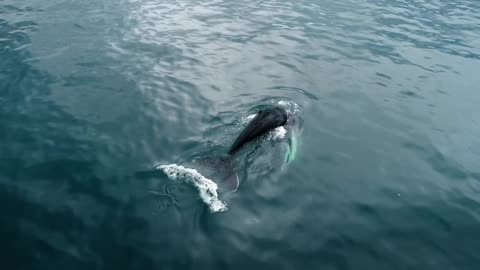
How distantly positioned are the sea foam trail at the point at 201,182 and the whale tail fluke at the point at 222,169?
13.4 inches

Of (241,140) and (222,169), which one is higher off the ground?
(241,140)

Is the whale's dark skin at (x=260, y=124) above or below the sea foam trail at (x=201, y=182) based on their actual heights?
above

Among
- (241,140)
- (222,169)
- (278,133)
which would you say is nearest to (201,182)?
(222,169)

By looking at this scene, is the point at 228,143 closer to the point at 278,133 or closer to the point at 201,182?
the point at 278,133

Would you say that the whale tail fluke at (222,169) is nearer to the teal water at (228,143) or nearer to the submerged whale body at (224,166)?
the submerged whale body at (224,166)

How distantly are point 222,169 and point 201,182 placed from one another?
0.99 meters

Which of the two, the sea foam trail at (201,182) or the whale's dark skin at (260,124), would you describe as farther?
the whale's dark skin at (260,124)

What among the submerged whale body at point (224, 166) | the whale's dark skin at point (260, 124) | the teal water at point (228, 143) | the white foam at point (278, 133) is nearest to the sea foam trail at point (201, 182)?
the submerged whale body at point (224, 166)

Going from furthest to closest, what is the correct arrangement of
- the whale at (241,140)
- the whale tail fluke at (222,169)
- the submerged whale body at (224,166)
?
the whale at (241,140)
the whale tail fluke at (222,169)
the submerged whale body at (224,166)

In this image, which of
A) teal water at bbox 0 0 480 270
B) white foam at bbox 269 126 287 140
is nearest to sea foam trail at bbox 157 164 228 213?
teal water at bbox 0 0 480 270

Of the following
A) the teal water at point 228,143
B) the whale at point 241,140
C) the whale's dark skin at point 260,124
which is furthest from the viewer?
the whale's dark skin at point 260,124

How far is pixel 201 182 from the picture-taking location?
1166 cm

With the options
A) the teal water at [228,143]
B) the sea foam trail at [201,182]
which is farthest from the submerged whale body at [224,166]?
the teal water at [228,143]

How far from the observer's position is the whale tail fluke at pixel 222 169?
11919mm
